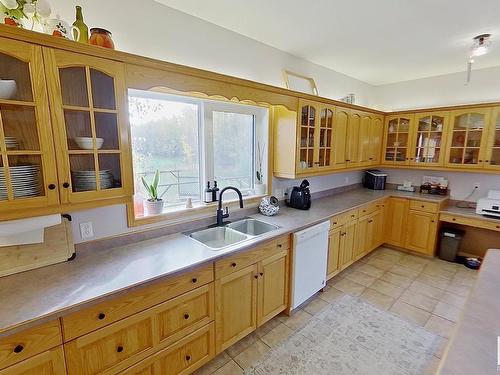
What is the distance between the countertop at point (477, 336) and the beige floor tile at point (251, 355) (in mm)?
1384

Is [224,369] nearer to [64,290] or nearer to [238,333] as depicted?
[238,333]

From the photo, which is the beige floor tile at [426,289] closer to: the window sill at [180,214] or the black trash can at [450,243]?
the black trash can at [450,243]

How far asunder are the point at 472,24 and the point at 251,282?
285 cm

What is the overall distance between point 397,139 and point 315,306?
2.99 meters

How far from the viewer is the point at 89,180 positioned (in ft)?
4.59

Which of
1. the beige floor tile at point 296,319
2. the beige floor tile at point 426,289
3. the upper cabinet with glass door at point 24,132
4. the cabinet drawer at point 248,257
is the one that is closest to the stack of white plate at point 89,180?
the upper cabinet with glass door at point 24,132

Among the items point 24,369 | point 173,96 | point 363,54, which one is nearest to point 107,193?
point 24,369

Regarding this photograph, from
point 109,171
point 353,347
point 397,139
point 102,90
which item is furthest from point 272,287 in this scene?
point 397,139

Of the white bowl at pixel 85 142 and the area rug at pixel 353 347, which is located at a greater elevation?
the white bowl at pixel 85 142

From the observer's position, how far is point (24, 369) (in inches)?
40.9

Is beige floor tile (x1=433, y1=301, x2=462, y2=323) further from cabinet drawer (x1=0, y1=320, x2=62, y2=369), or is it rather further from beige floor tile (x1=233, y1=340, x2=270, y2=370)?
cabinet drawer (x1=0, y1=320, x2=62, y2=369)

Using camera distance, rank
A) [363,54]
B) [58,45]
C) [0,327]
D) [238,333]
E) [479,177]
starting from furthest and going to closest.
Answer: [479,177] → [363,54] → [238,333] → [58,45] → [0,327]

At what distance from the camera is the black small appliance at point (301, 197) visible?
2811mm

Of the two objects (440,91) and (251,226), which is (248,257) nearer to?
(251,226)
